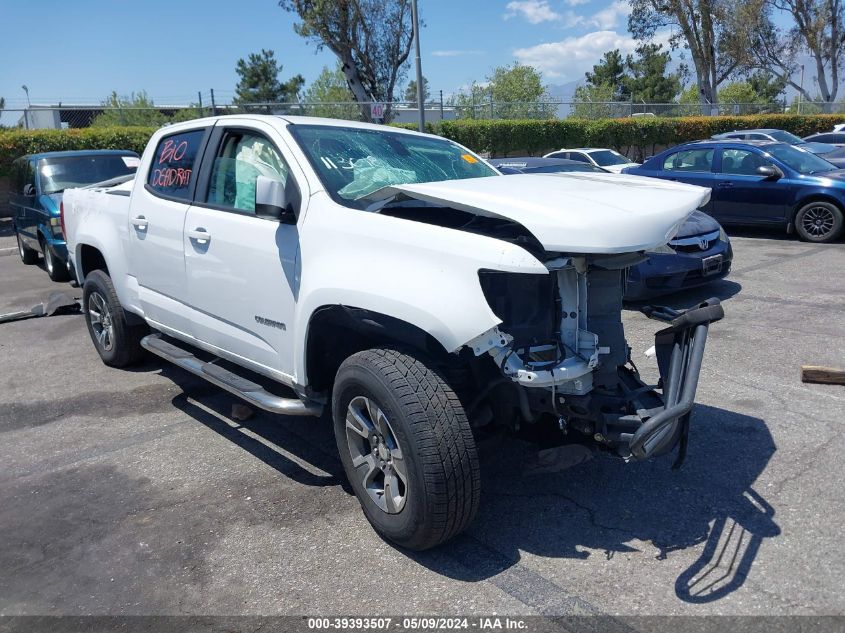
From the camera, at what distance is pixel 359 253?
3.42 m

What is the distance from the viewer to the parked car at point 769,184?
35.4 feet

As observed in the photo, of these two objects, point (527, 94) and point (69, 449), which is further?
point (527, 94)

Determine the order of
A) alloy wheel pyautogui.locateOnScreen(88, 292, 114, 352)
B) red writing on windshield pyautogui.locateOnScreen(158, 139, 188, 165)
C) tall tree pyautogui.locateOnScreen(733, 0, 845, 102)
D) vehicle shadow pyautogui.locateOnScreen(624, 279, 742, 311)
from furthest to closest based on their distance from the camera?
tall tree pyautogui.locateOnScreen(733, 0, 845, 102) → vehicle shadow pyautogui.locateOnScreen(624, 279, 742, 311) → alloy wheel pyautogui.locateOnScreen(88, 292, 114, 352) → red writing on windshield pyautogui.locateOnScreen(158, 139, 188, 165)

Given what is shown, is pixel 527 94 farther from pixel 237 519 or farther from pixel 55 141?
pixel 237 519

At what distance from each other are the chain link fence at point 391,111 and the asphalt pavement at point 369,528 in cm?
1679

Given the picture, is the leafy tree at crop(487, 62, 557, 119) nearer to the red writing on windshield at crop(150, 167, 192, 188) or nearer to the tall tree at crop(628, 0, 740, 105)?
the tall tree at crop(628, 0, 740, 105)

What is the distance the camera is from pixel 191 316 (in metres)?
4.69

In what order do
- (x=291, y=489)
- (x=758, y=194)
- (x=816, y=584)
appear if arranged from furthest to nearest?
1. (x=758, y=194)
2. (x=291, y=489)
3. (x=816, y=584)

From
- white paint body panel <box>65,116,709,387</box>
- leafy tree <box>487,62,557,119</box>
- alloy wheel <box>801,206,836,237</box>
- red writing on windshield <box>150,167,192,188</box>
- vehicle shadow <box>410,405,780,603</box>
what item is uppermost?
leafy tree <box>487,62,557,119</box>

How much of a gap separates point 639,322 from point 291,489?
168 inches

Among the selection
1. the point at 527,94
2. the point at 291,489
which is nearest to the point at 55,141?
the point at 291,489

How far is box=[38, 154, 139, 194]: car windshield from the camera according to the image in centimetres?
1027

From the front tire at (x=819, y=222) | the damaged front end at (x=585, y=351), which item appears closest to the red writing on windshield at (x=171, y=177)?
the damaged front end at (x=585, y=351)

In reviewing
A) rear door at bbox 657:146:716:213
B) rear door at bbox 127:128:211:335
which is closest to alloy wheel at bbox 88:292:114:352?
rear door at bbox 127:128:211:335
